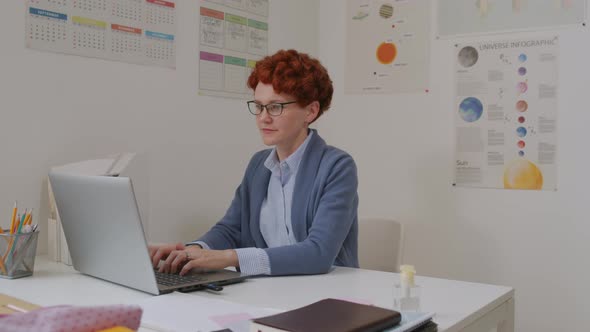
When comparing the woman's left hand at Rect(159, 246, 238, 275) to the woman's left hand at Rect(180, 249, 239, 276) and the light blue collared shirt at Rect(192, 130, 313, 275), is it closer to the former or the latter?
the woman's left hand at Rect(180, 249, 239, 276)

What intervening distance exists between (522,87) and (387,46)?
2.31 ft

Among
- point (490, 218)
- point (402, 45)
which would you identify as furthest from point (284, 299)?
point (402, 45)

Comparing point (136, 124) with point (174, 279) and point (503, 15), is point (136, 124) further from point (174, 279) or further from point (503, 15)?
point (503, 15)

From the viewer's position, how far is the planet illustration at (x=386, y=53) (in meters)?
2.81

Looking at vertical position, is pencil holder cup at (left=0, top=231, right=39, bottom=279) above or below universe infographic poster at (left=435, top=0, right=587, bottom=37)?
below

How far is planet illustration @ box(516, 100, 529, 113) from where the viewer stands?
96.2 inches

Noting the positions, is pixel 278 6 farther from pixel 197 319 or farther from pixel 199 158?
pixel 197 319

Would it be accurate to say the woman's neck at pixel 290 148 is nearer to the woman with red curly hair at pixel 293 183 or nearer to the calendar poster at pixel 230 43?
the woman with red curly hair at pixel 293 183

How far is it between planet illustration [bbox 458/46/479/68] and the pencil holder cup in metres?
1.99

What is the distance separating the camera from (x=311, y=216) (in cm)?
Answer: 177

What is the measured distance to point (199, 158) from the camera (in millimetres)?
2387

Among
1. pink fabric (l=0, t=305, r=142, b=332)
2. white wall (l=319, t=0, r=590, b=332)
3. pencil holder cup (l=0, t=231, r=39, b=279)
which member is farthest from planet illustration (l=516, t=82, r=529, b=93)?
pink fabric (l=0, t=305, r=142, b=332)

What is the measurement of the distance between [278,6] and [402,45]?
655mm

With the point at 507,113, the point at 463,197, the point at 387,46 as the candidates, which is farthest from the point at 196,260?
the point at 387,46
